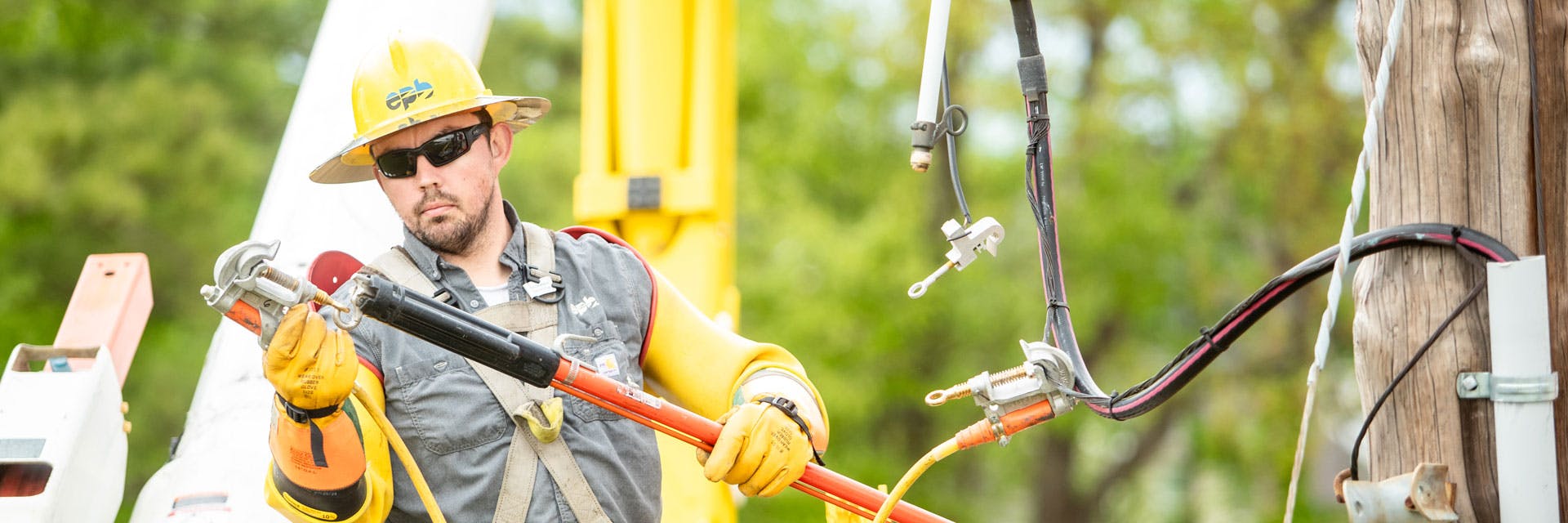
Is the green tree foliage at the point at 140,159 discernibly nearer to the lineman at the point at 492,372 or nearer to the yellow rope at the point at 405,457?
the lineman at the point at 492,372

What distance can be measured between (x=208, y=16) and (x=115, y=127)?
6.18ft

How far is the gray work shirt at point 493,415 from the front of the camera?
10.2ft

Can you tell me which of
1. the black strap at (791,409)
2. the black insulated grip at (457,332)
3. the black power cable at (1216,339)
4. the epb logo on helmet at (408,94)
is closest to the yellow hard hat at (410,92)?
the epb logo on helmet at (408,94)

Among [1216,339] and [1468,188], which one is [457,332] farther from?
[1468,188]

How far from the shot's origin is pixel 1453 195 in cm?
291

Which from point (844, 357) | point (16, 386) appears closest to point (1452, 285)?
point (16, 386)

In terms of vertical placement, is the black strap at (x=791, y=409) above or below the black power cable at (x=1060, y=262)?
below

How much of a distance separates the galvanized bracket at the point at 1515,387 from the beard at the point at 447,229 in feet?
6.75

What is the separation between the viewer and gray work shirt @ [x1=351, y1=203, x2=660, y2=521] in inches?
123

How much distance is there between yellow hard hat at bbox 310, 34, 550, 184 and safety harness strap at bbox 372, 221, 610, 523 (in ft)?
1.02

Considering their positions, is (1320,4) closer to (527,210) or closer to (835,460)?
(835,460)

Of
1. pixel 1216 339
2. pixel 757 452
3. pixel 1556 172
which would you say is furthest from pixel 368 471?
pixel 1556 172

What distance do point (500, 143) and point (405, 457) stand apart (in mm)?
853

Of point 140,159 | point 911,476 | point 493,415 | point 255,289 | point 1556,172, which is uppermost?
point 140,159
